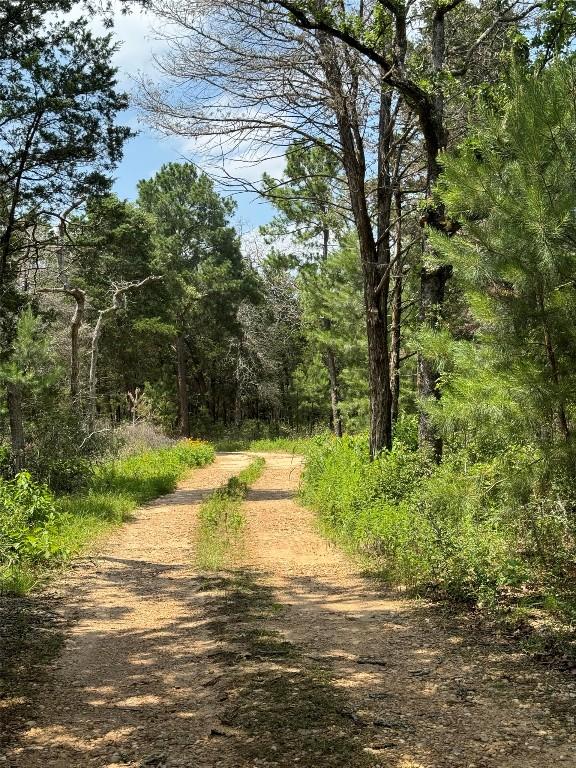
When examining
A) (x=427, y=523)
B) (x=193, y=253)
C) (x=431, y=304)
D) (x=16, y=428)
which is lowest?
(x=427, y=523)

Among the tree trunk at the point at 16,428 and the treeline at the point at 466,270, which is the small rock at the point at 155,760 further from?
the tree trunk at the point at 16,428

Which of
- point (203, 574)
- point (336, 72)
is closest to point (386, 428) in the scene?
point (203, 574)

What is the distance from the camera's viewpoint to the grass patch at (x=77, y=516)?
700cm

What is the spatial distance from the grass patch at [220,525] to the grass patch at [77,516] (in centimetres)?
145

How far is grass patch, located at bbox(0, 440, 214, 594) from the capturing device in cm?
700

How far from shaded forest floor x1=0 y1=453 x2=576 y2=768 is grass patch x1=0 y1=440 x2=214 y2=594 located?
506 millimetres

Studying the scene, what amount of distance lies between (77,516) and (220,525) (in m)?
2.22

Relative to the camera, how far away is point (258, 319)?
37.7 meters

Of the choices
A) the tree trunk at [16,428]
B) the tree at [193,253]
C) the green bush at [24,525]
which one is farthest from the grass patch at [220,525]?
the tree at [193,253]

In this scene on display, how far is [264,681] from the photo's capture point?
163 inches

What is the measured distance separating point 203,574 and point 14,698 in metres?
3.50

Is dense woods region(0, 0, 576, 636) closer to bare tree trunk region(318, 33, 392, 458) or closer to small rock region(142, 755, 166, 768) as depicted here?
bare tree trunk region(318, 33, 392, 458)

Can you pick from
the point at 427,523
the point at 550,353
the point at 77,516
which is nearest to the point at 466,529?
the point at 427,523

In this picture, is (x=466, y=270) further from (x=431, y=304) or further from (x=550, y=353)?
(x=431, y=304)
